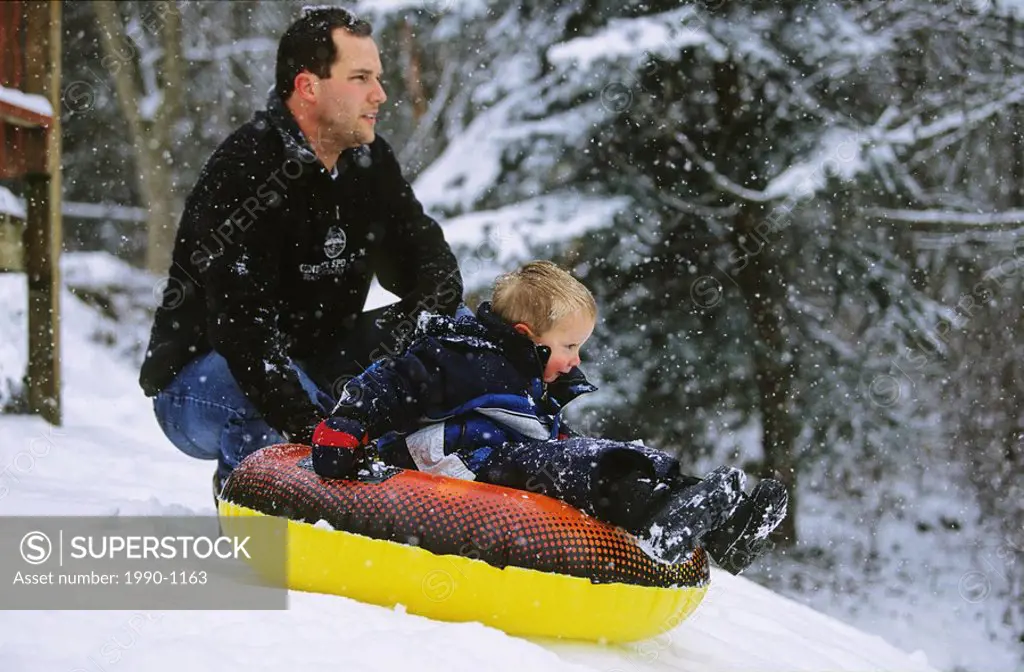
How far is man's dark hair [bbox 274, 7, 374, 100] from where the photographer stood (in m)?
3.84

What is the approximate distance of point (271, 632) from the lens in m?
2.41

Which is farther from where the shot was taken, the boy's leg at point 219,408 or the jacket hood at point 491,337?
the boy's leg at point 219,408

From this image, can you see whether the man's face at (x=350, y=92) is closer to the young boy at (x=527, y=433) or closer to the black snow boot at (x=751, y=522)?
the young boy at (x=527, y=433)

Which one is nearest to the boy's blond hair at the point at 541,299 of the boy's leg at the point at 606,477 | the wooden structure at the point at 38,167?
the boy's leg at the point at 606,477

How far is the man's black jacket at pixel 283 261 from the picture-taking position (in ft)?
11.6

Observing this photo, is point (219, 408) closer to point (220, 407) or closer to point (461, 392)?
point (220, 407)

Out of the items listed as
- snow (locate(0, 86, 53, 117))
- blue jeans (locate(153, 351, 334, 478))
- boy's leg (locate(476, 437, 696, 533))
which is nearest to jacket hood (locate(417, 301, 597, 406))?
boy's leg (locate(476, 437, 696, 533))

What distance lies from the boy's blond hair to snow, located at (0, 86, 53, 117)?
15.0 feet

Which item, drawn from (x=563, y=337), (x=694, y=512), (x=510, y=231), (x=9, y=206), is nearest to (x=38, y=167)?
(x=9, y=206)

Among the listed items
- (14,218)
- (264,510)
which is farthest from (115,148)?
(264,510)

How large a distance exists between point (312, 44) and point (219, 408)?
1343mm

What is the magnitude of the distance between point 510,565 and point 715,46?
17.0 feet

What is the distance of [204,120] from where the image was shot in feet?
61.5

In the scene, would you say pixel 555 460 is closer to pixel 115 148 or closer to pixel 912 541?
pixel 912 541
